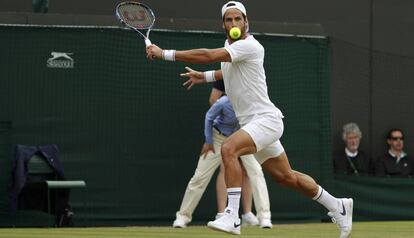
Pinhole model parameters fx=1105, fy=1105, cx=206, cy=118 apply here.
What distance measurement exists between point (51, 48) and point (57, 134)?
1125 mm

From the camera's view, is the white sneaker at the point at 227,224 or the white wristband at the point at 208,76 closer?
the white sneaker at the point at 227,224

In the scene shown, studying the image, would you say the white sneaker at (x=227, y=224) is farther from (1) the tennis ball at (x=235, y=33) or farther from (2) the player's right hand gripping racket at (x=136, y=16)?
(2) the player's right hand gripping racket at (x=136, y=16)

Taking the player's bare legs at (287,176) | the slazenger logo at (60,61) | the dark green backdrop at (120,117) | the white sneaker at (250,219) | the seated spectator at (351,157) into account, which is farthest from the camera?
the seated spectator at (351,157)

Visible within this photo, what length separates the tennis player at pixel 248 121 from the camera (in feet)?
32.5

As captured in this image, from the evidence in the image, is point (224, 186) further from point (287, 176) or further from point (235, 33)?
point (235, 33)

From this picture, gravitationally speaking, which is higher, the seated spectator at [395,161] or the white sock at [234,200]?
the seated spectator at [395,161]

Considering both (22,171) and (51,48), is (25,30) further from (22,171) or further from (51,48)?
(22,171)

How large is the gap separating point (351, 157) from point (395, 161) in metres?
0.73

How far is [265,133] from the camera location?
10070 mm

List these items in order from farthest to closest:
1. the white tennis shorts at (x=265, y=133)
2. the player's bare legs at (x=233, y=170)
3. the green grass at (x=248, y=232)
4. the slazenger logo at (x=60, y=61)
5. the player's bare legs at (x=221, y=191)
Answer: the slazenger logo at (x=60, y=61) < the player's bare legs at (x=221, y=191) < the green grass at (x=248, y=232) < the white tennis shorts at (x=265, y=133) < the player's bare legs at (x=233, y=170)

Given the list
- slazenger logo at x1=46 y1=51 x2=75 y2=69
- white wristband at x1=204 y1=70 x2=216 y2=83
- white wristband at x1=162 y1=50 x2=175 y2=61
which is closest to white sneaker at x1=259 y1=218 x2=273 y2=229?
white wristband at x1=204 y1=70 x2=216 y2=83

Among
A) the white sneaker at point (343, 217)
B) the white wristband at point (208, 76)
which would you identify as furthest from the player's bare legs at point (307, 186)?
the white wristband at point (208, 76)

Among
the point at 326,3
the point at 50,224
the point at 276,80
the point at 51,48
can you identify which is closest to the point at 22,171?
the point at 50,224

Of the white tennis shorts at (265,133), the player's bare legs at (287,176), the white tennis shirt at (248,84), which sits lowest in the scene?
the player's bare legs at (287,176)
